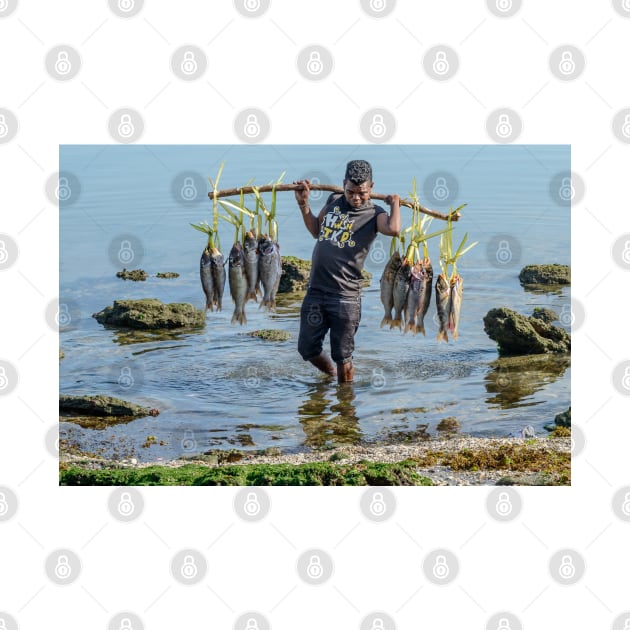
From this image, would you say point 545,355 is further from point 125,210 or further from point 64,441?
point 125,210

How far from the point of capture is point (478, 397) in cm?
1215

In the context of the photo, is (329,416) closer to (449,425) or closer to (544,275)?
(449,425)

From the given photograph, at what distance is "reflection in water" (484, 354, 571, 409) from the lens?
1212 centimetres

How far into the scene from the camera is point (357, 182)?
10.3 metres

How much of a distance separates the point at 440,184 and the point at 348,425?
15573 millimetres

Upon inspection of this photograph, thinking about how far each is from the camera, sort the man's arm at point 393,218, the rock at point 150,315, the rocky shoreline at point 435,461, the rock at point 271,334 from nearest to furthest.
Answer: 1. the rocky shoreline at point 435,461
2. the man's arm at point 393,218
3. the rock at point 271,334
4. the rock at point 150,315

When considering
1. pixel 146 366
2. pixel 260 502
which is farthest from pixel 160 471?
pixel 146 366

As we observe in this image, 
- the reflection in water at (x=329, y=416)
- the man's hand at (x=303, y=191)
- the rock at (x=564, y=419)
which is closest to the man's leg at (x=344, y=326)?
the reflection in water at (x=329, y=416)

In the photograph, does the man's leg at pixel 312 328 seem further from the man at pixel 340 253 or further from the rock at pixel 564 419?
the rock at pixel 564 419

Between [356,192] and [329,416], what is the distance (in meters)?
2.80

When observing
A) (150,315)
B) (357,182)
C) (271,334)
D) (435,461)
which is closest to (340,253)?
(357,182)

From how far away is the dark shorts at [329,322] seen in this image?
11289 mm

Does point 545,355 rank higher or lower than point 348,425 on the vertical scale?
higher

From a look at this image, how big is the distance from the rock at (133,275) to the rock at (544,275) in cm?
715
